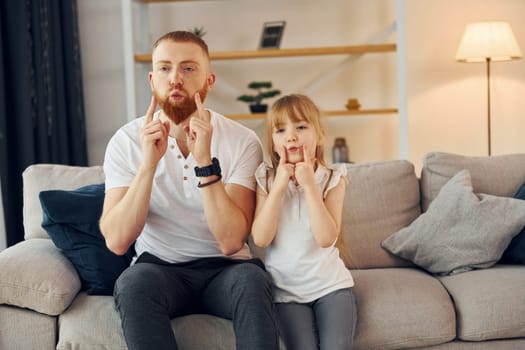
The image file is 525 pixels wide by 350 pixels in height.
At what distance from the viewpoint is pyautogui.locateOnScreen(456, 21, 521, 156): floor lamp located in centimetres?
441

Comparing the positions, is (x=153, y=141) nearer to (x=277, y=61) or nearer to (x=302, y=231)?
(x=302, y=231)

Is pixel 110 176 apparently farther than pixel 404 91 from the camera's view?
No

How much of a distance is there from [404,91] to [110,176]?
2.37 m

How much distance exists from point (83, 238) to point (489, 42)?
2764mm

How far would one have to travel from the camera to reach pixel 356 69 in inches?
191

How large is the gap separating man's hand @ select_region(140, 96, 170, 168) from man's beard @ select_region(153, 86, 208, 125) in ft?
0.29

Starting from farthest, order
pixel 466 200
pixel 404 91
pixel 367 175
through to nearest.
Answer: pixel 404 91 < pixel 367 175 < pixel 466 200

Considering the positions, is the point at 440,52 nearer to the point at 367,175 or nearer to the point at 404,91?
the point at 404,91

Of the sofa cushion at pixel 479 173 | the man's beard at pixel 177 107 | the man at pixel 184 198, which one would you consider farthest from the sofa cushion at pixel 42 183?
the sofa cushion at pixel 479 173

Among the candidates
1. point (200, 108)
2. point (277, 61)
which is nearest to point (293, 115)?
point (200, 108)

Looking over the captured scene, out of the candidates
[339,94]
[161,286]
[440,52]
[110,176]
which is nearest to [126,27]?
[339,94]

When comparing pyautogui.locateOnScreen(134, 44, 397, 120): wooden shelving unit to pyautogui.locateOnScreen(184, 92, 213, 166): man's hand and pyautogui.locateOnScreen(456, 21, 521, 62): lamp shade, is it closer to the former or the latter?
pyautogui.locateOnScreen(456, 21, 521, 62): lamp shade

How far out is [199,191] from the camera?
7.77ft

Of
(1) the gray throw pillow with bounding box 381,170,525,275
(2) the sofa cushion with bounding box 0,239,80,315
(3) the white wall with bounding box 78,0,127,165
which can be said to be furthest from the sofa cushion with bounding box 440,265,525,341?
(3) the white wall with bounding box 78,0,127,165
